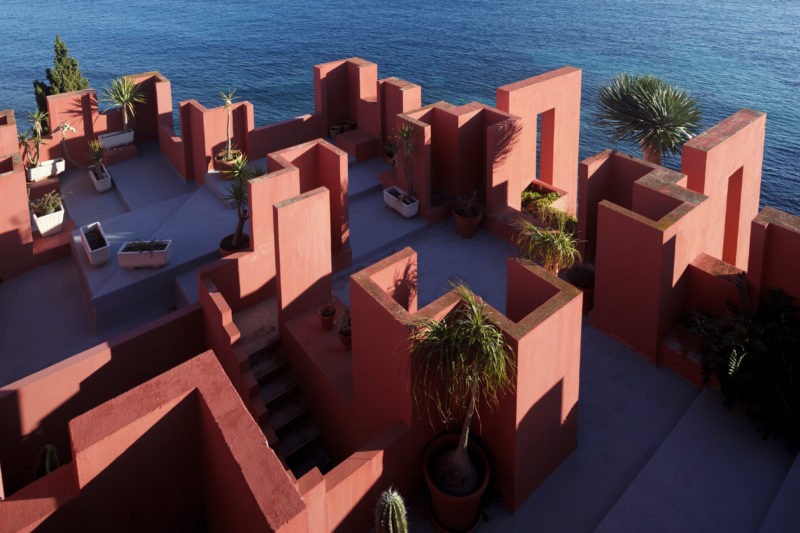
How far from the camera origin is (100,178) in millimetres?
21734

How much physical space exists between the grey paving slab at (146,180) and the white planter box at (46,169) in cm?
154

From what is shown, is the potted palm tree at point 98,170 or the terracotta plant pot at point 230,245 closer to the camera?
the terracotta plant pot at point 230,245

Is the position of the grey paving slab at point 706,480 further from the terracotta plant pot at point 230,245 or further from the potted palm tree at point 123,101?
the potted palm tree at point 123,101

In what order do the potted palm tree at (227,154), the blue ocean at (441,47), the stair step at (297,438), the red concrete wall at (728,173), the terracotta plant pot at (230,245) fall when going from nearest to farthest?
the stair step at (297,438) < the red concrete wall at (728,173) < the terracotta plant pot at (230,245) < the potted palm tree at (227,154) < the blue ocean at (441,47)

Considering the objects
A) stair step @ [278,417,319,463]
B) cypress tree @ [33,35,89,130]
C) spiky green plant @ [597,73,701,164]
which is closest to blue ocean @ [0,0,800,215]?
spiky green plant @ [597,73,701,164]

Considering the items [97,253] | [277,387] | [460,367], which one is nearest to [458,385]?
[460,367]

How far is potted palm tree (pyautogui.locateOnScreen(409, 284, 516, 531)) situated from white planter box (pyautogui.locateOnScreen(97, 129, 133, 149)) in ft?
57.9

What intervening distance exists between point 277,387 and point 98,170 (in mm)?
12819

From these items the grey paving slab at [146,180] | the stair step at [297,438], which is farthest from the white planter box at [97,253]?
the stair step at [297,438]

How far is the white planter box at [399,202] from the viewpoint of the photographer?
17.6 meters

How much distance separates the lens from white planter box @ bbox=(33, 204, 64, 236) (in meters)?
18.9

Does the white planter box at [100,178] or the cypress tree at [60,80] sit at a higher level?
the cypress tree at [60,80]

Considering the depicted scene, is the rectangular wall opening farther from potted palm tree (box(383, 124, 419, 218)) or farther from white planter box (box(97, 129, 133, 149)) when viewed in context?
white planter box (box(97, 129, 133, 149))

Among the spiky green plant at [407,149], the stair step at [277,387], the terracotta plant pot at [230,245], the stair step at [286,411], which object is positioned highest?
the spiky green plant at [407,149]
